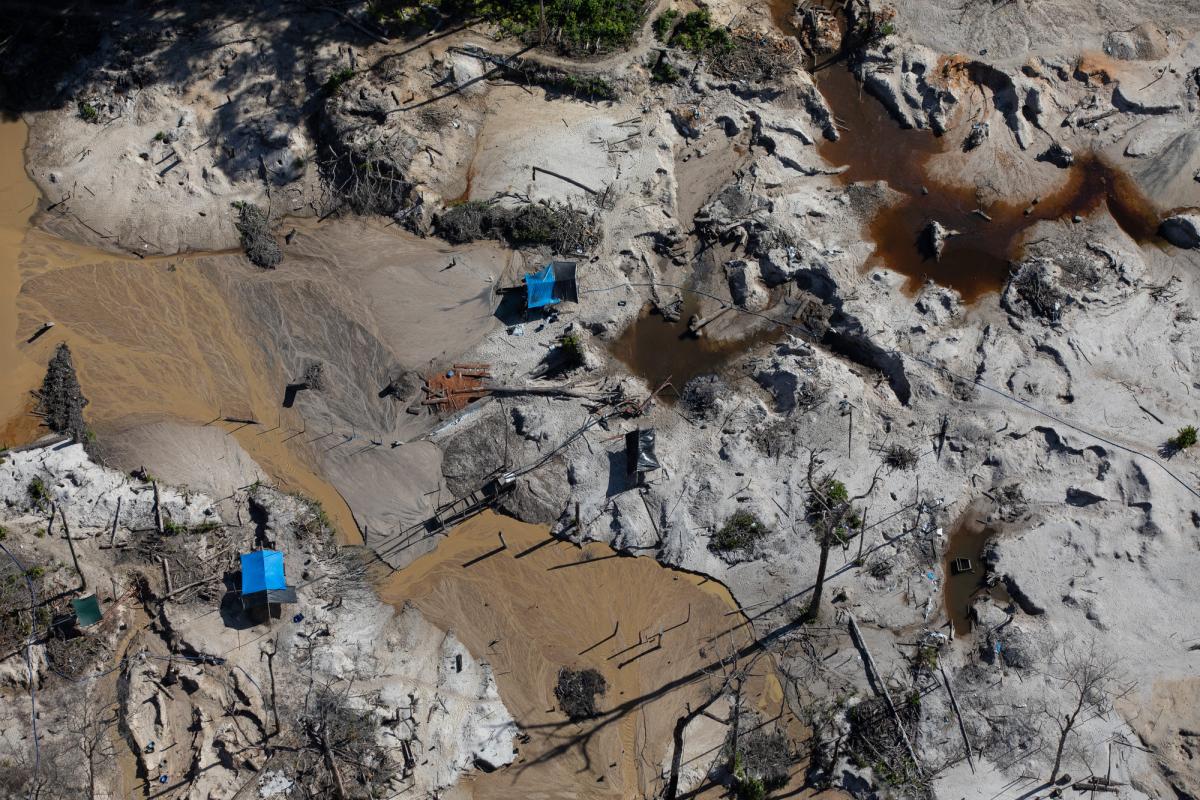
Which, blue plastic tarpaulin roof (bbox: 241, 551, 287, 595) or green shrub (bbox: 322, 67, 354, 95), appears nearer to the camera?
blue plastic tarpaulin roof (bbox: 241, 551, 287, 595)

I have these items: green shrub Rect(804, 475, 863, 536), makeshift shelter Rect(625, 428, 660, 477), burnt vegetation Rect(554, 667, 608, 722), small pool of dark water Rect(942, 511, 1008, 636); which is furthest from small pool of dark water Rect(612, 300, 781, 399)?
burnt vegetation Rect(554, 667, 608, 722)

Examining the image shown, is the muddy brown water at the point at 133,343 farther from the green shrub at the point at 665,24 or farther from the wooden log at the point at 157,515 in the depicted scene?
the green shrub at the point at 665,24

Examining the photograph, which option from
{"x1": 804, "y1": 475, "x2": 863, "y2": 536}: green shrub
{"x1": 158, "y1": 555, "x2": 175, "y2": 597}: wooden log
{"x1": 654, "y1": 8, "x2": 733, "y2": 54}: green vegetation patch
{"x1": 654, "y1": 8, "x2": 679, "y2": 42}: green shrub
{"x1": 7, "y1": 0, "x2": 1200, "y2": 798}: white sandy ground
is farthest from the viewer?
{"x1": 654, "y1": 8, "x2": 679, "y2": 42}: green shrub

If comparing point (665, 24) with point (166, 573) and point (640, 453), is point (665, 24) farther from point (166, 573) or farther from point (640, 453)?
point (166, 573)

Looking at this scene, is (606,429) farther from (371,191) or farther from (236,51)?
(236,51)

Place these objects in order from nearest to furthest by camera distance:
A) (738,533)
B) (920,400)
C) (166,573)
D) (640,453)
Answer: (166,573) < (738,533) < (640,453) < (920,400)

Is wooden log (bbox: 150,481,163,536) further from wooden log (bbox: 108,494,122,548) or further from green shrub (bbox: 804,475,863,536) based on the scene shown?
green shrub (bbox: 804,475,863,536)

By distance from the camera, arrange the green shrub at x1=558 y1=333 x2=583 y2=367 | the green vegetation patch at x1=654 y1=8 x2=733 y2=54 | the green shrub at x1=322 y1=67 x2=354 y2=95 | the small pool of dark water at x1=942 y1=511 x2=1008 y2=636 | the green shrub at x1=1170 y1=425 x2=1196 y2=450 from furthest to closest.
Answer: the green vegetation patch at x1=654 y1=8 x2=733 y2=54, the green shrub at x1=322 y1=67 x2=354 y2=95, the green shrub at x1=558 y1=333 x2=583 y2=367, the green shrub at x1=1170 y1=425 x2=1196 y2=450, the small pool of dark water at x1=942 y1=511 x2=1008 y2=636

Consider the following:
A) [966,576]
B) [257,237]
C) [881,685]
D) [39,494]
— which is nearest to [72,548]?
[39,494]

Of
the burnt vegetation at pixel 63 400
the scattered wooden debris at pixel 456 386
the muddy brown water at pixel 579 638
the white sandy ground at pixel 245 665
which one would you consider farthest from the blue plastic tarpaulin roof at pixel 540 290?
the burnt vegetation at pixel 63 400
